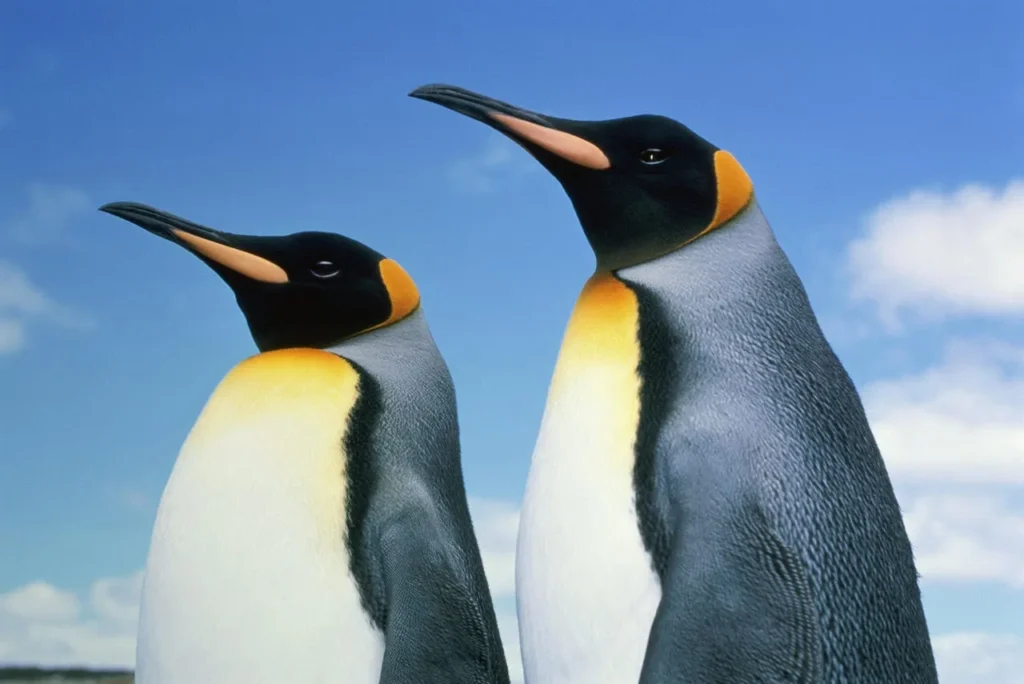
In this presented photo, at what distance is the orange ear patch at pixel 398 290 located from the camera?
3.69 meters

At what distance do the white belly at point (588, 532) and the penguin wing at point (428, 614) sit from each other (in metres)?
0.33

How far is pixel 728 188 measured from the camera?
3014 mm

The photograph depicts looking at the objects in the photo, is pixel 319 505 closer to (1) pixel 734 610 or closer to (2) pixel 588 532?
(2) pixel 588 532

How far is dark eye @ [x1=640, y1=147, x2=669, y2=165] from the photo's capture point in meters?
3.02

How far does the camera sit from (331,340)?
12.0 feet

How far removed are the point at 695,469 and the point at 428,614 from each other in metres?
0.90

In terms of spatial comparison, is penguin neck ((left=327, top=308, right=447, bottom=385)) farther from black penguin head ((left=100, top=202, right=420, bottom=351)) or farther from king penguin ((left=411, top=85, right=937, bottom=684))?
king penguin ((left=411, top=85, right=937, bottom=684))

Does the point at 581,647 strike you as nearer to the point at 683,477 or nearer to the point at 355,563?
the point at 683,477

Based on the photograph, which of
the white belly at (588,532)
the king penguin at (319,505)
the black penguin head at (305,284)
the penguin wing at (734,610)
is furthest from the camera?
the black penguin head at (305,284)

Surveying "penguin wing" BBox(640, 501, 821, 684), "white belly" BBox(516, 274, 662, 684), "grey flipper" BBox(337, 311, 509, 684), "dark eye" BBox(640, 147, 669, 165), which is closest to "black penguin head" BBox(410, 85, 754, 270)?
"dark eye" BBox(640, 147, 669, 165)

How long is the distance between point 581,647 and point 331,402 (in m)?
1.17

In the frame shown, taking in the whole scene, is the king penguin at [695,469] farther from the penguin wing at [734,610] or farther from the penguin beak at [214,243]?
the penguin beak at [214,243]

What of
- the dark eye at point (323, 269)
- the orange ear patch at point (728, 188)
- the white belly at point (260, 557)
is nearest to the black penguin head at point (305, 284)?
the dark eye at point (323, 269)

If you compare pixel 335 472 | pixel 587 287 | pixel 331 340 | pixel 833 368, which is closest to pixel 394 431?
pixel 335 472
